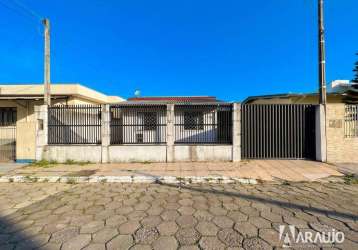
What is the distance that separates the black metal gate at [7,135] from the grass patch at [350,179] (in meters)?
12.9

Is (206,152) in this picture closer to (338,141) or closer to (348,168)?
(348,168)

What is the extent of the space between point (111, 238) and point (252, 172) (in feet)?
15.9

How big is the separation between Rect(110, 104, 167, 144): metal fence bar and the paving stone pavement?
3.08 meters

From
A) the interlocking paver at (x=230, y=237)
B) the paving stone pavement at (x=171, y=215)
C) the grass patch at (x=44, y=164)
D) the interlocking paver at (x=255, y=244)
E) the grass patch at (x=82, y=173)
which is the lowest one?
the paving stone pavement at (x=171, y=215)

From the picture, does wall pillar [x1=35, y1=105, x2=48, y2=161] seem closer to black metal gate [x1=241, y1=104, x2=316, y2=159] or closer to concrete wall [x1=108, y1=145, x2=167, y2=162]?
concrete wall [x1=108, y1=145, x2=167, y2=162]

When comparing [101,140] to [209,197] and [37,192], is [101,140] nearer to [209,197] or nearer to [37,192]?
[37,192]

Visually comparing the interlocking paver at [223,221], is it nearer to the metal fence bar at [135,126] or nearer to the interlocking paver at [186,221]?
the interlocking paver at [186,221]

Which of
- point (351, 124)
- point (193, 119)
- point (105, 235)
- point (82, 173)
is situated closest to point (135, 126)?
point (193, 119)

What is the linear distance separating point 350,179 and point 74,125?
9809mm

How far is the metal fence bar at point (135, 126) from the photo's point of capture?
7.97 metres

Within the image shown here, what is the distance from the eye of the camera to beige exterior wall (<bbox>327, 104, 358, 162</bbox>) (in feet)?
24.5

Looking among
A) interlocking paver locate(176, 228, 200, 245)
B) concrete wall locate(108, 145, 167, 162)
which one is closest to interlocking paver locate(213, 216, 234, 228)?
interlocking paver locate(176, 228, 200, 245)

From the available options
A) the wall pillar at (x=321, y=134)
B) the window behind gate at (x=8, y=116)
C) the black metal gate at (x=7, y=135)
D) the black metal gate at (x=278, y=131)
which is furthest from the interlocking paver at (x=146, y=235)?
the window behind gate at (x=8, y=116)

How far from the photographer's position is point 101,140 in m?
7.84
